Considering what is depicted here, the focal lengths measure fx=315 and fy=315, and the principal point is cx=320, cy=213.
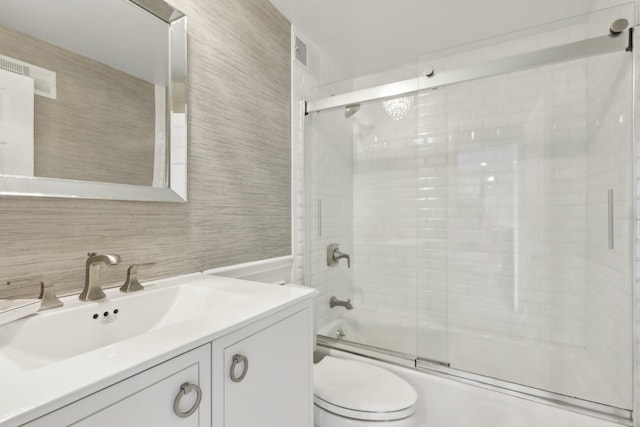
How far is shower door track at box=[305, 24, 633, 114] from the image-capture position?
134 centimetres

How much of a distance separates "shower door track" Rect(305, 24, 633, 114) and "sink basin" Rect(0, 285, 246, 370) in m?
1.42

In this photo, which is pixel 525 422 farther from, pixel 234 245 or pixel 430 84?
pixel 430 84

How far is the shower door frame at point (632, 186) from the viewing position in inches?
51.1

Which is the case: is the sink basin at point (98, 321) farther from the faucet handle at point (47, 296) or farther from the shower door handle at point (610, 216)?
the shower door handle at point (610, 216)

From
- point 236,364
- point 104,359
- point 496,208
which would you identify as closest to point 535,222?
point 496,208

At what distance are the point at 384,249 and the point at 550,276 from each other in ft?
3.44

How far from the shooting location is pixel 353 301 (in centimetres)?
234

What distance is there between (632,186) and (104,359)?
192 centimetres

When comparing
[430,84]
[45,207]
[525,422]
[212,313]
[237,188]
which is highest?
[430,84]

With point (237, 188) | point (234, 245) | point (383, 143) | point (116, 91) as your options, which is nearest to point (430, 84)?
point (383, 143)

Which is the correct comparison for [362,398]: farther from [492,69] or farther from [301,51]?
[301,51]

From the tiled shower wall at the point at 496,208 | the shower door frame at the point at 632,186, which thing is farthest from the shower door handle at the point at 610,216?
the shower door frame at the point at 632,186

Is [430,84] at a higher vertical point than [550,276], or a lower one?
higher

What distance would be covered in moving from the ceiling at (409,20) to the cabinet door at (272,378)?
5.68ft
